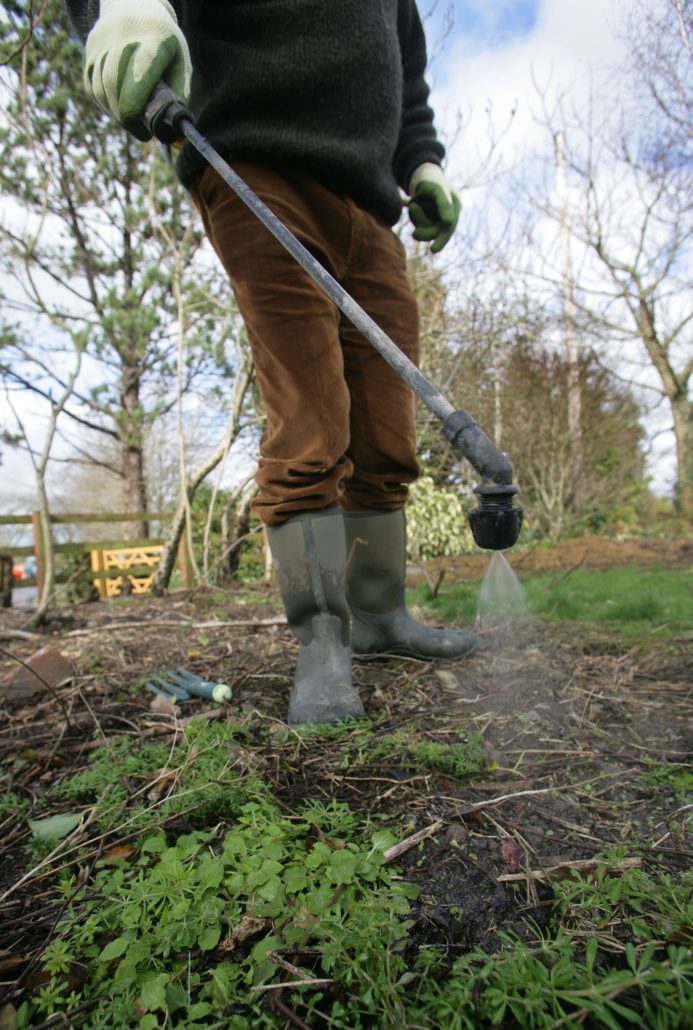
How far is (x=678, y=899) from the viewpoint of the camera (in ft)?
2.25

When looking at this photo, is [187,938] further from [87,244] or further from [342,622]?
[87,244]

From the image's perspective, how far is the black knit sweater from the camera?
4.63 feet

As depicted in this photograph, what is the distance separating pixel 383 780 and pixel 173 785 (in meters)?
0.36

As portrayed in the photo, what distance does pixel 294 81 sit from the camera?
4.65ft

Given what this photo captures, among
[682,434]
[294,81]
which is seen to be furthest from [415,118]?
[682,434]

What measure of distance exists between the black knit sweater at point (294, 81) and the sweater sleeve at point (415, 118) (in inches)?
17.0

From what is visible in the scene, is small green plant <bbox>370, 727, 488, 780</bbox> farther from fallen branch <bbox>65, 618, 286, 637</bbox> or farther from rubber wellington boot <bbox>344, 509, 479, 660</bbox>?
fallen branch <bbox>65, 618, 286, 637</bbox>

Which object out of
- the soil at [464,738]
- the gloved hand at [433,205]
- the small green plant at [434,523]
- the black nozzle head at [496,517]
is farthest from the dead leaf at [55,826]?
the small green plant at [434,523]

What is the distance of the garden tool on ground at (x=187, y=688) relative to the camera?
149cm

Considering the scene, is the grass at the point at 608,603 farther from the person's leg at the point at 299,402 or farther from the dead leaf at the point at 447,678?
the person's leg at the point at 299,402

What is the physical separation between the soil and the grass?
439 millimetres

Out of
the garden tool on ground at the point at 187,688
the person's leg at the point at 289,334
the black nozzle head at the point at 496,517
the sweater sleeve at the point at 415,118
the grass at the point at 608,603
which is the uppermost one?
the sweater sleeve at the point at 415,118

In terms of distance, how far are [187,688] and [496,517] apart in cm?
103

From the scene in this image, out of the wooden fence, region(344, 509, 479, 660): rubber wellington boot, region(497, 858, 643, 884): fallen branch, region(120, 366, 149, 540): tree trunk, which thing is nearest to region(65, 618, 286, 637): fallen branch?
region(344, 509, 479, 660): rubber wellington boot
